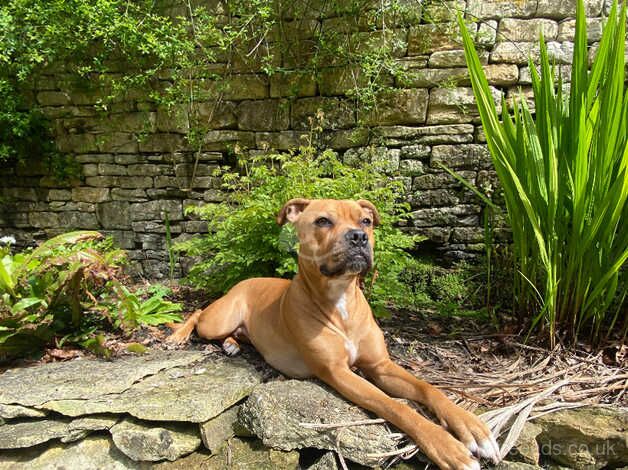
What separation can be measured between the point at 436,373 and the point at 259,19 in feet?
14.5

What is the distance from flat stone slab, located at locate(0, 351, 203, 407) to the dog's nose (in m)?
1.38

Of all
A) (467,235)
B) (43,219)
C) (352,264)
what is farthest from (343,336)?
(43,219)

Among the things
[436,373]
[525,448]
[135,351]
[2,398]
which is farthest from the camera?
[135,351]

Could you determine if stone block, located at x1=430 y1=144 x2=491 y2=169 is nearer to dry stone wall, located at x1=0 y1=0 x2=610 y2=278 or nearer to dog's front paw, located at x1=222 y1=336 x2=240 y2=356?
dry stone wall, located at x1=0 y1=0 x2=610 y2=278

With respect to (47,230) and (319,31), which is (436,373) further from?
(47,230)

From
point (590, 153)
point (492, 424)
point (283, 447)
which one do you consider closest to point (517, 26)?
point (590, 153)

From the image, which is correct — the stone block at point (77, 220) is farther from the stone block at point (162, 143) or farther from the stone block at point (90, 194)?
the stone block at point (162, 143)

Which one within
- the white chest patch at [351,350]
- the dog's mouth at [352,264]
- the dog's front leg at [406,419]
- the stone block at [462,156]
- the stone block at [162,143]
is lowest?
the dog's front leg at [406,419]

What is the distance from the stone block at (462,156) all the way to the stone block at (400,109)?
438mm

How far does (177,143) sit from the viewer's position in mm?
5289

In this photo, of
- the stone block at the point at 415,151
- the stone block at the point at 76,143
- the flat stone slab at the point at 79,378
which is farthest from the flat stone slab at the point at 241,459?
the stone block at the point at 76,143

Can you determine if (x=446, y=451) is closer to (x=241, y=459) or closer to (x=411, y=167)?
(x=241, y=459)

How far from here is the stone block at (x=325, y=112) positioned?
15.3ft

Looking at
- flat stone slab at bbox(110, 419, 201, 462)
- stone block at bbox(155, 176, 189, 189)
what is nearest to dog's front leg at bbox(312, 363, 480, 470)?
flat stone slab at bbox(110, 419, 201, 462)
